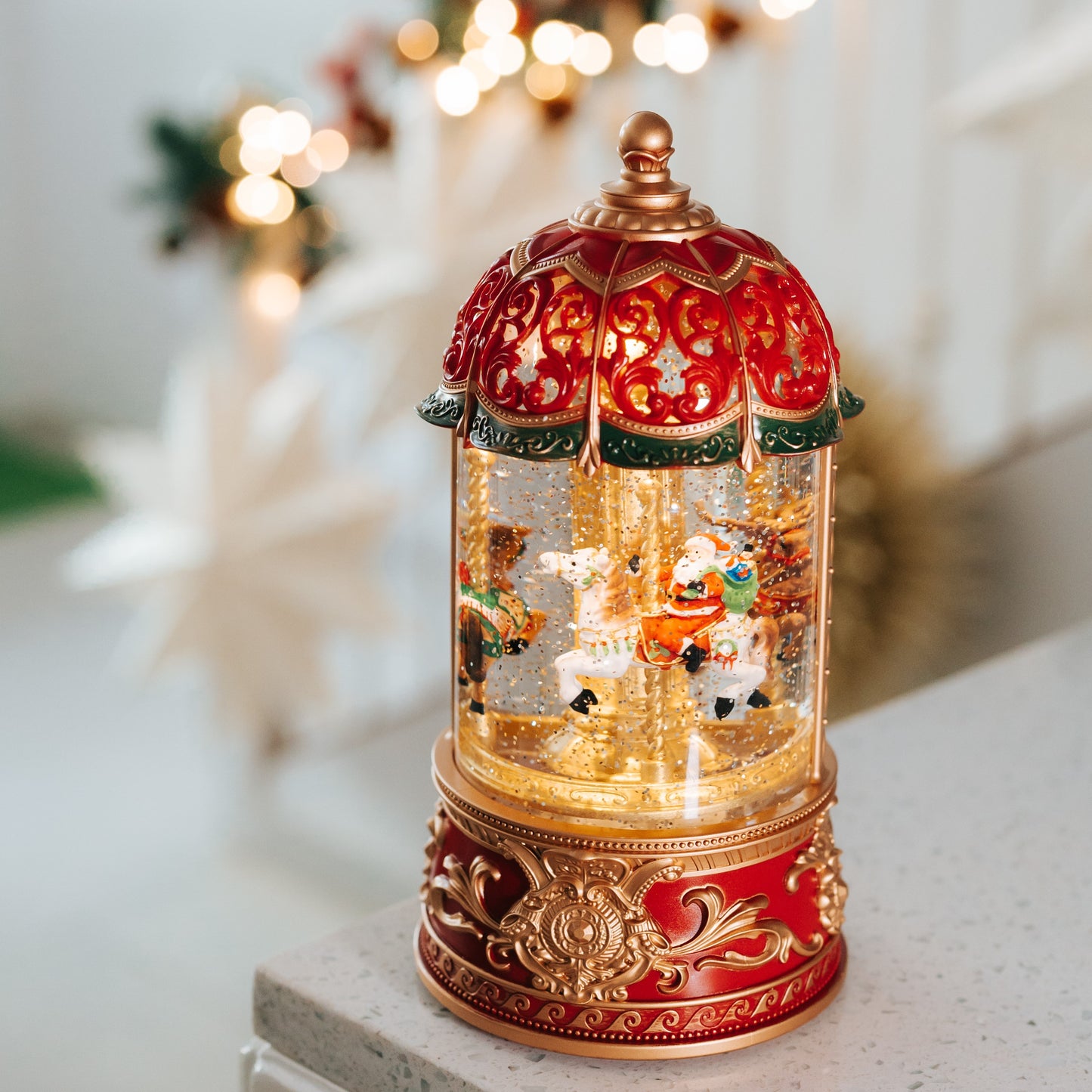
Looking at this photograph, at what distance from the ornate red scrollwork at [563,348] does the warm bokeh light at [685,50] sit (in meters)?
1.16

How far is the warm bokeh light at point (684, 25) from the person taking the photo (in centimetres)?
181

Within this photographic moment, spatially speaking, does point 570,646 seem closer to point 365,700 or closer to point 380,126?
point 380,126

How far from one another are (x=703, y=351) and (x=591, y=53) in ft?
4.03

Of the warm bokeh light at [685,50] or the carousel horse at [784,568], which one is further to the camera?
the warm bokeh light at [685,50]

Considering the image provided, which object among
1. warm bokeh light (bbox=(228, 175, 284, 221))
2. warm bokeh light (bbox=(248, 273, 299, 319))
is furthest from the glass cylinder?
warm bokeh light (bbox=(248, 273, 299, 319))

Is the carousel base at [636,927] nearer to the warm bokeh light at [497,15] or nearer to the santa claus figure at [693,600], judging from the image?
the santa claus figure at [693,600]

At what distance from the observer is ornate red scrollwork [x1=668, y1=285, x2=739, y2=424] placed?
0.70m

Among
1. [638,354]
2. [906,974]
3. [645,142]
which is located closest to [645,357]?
[638,354]

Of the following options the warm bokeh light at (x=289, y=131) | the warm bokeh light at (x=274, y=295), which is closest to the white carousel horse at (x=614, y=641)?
the warm bokeh light at (x=289, y=131)

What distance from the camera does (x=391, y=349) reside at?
183cm

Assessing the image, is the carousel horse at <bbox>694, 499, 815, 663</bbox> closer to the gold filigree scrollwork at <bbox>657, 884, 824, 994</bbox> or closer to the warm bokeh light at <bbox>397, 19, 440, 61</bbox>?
the gold filigree scrollwork at <bbox>657, 884, 824, 994</bbox>

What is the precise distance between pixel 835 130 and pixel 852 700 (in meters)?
1.12

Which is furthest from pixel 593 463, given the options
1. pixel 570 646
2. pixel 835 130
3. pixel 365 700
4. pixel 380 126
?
pixel 365 700

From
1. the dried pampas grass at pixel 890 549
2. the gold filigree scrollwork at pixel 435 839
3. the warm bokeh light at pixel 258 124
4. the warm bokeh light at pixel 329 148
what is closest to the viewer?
the gold filigree scrollwork at pixel 435 839
